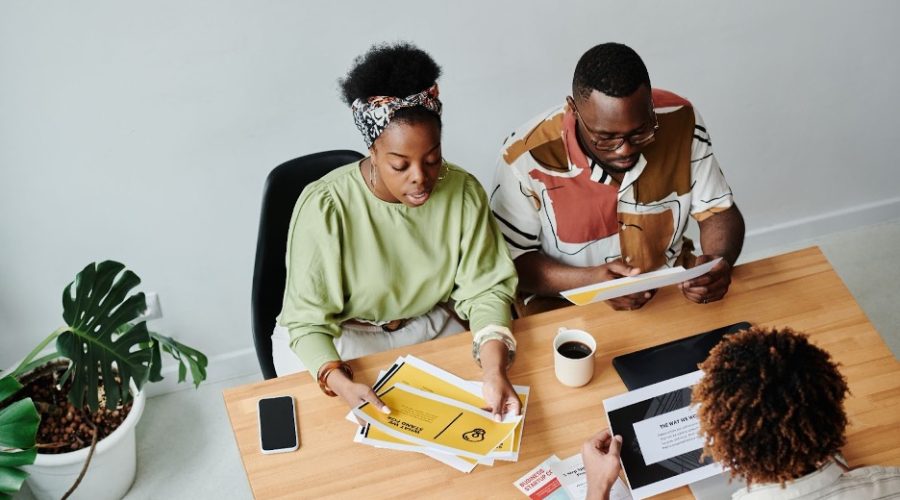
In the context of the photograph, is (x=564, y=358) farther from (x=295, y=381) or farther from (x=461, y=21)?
(x=461, y=21)

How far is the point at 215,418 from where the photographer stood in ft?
9.23

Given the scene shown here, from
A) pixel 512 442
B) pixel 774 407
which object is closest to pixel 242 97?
pixel 512 442

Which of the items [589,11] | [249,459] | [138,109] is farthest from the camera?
[589,11]

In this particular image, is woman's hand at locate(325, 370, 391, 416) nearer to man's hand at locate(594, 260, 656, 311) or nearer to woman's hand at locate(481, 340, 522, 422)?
woman's hand at locate(481, 340, 522, 422)

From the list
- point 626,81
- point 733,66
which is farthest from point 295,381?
point 733,66

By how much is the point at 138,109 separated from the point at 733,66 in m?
1.92

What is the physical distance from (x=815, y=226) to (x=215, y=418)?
8.00 feet

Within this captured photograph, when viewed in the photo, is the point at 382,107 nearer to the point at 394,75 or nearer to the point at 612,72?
the point at 394,75

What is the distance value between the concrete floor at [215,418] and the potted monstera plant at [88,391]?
5.1 inches

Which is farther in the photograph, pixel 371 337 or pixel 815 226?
pixel 815 226

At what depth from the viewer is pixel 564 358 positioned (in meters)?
1.63

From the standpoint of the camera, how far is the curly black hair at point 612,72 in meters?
1.72

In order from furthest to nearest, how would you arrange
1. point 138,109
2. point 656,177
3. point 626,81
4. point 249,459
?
point 138,109, point 656,177, point 626,81, point 249,459

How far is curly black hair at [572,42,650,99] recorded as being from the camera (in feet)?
5.66
